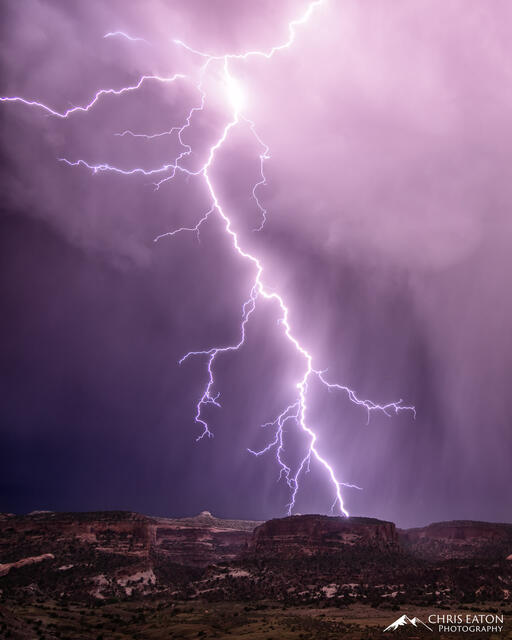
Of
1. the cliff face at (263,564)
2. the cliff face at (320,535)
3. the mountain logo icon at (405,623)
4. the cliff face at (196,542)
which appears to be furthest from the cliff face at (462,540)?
the mountain logo icon at (405,623)

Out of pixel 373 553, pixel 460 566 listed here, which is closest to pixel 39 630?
pixel 460 566

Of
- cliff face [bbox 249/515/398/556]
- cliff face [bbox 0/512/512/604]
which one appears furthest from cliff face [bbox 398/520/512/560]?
cliff face [bbox 249/515/398/556]

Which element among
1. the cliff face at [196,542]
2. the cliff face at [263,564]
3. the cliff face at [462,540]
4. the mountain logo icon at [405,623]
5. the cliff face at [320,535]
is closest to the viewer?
the mountain logo icon at [405,623]

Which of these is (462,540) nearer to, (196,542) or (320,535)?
(320,535)

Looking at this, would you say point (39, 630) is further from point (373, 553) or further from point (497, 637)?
point (373, 553)

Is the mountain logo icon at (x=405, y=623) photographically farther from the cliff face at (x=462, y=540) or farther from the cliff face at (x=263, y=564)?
the cliff face at (x=462, y=540)

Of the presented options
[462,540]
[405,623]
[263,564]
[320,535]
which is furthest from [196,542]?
[405,623]
